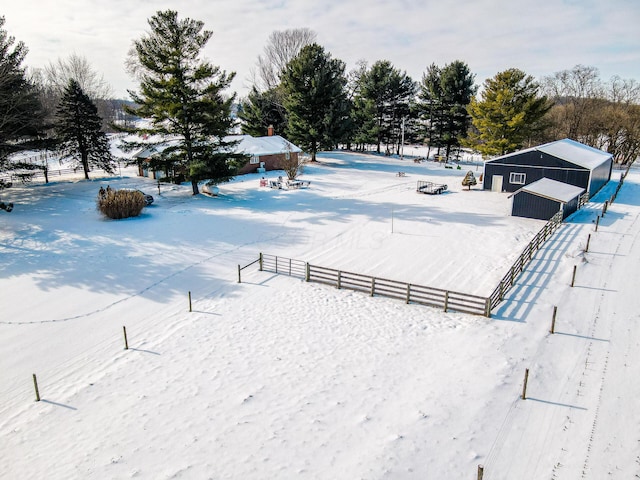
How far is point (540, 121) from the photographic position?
169ft

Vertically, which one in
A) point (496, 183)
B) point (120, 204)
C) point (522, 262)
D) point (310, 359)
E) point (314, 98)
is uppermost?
point (314, 98)

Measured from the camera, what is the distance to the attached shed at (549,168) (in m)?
33.8

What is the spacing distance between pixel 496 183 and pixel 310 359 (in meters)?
31.6

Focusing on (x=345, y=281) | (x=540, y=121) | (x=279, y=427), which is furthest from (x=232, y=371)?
(x=540, y=121)

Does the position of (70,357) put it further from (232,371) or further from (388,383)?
(388,383)

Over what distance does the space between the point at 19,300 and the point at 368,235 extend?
17.6 meters

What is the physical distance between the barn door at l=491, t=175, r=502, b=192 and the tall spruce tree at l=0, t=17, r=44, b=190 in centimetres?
3821

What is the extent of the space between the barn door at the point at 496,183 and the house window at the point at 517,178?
967 mm

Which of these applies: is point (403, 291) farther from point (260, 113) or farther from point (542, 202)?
point (260, 113)

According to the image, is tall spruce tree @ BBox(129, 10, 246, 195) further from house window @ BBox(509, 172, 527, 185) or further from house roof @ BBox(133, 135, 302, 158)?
house window @ BBox(509, 172, 527, 185)

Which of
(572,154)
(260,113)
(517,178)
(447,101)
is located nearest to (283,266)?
(517,178)

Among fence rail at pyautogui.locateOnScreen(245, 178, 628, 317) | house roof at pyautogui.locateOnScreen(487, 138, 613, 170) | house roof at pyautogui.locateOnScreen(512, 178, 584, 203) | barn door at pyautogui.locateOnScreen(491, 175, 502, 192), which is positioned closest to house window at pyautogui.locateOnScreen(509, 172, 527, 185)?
barn door at pyautogui.locateOnScreen(491, 175, 502, 192)

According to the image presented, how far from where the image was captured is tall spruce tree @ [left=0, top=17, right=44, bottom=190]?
93.1 ft

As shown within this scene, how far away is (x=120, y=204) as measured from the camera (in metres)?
28.2
